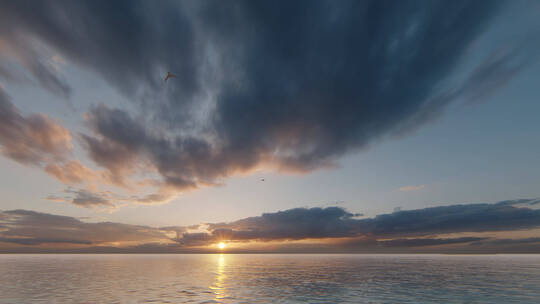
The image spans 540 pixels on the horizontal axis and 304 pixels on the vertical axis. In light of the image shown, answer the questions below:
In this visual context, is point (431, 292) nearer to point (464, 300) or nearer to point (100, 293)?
point (464, 300)

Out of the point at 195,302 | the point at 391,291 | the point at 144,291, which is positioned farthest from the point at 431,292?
the point at 144,291

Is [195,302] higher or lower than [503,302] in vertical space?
higher

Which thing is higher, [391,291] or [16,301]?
[16,301]

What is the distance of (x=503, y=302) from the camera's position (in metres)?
36.7

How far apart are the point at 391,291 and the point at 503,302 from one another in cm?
1461

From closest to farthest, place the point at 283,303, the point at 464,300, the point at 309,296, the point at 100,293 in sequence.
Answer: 1. the point at 283,303
2. the point at 464,300
3. the point at 309,296
4. the point at 100,293

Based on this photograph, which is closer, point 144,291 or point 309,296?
point 309,296

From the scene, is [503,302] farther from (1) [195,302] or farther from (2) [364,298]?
(1) [195,302]

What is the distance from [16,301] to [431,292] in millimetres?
62134

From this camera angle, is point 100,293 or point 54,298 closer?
point 54,298

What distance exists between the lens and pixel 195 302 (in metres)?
35.4

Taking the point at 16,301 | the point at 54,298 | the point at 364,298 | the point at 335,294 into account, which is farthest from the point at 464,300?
the point at 16,301

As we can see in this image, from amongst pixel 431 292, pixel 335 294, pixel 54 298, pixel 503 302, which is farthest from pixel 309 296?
pixel 54 298

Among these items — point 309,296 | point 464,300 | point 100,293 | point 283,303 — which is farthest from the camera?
point 100,293
